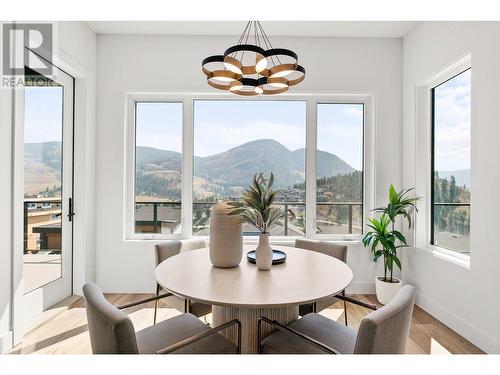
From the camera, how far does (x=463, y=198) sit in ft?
8.52

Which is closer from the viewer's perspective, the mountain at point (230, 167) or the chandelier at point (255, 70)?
the chandelier at point (255, 70)

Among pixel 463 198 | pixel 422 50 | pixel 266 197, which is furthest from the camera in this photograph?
pixel 422 50

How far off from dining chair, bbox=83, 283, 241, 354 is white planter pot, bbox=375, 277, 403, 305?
2.16 meters

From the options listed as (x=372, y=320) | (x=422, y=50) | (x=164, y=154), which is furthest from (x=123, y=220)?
(x=422, y=50)

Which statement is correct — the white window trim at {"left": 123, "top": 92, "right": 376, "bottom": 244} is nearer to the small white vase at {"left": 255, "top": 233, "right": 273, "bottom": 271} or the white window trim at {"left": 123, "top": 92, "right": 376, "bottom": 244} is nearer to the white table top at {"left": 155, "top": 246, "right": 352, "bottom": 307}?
the white table top at {"left": 155, "top": 246, "right": 352, "bottom": 307}

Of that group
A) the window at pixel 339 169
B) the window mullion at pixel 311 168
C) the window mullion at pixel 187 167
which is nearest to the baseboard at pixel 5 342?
the window mullion at pixel 187 167

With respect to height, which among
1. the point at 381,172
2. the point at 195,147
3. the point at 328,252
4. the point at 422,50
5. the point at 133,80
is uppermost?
the point at 422,50

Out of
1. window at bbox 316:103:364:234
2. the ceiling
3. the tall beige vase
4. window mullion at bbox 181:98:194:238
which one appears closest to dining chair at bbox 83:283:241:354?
the tall beige vase

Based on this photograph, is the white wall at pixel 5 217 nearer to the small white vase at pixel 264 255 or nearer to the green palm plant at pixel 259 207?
the green palm plant at pixel 259 207

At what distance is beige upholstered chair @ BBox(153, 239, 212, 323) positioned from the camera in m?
2.09

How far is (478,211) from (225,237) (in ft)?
6.66

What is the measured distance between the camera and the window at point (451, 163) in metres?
2.58
